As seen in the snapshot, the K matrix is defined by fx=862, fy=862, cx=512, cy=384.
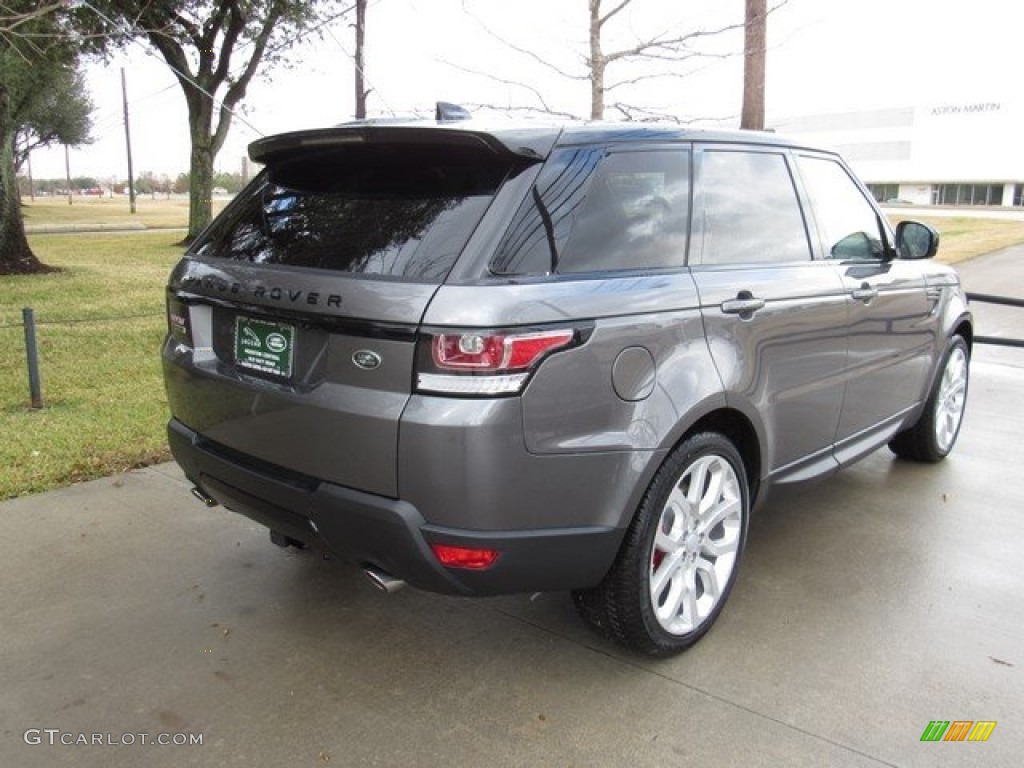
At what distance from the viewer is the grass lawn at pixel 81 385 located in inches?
196

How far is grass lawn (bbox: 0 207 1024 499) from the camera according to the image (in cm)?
500

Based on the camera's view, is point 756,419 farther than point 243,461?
Yes

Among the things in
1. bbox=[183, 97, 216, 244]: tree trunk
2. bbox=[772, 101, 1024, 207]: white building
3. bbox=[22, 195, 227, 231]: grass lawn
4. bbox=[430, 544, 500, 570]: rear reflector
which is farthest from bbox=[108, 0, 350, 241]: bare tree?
bbox=[772, 101, 1024, 207]: white building

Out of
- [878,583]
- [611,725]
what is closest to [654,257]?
[611,725]

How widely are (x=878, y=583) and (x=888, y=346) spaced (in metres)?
1.19

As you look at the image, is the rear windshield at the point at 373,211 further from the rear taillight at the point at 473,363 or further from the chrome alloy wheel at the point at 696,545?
the chrome alloy wheel at the point at 696,545

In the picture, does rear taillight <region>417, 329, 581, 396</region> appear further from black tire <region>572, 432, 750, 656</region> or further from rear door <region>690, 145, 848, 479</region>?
rear door <region>690, 145, 848, 479</region>

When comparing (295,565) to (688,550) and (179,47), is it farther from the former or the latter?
(179,47)

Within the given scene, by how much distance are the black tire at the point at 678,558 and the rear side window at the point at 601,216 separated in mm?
689

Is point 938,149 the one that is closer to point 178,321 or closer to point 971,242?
point 971,242

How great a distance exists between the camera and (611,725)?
8.85 ft

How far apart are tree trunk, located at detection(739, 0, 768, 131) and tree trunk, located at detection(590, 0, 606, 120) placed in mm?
1495

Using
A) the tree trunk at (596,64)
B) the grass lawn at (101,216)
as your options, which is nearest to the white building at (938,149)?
the grass lawn at (101,216)

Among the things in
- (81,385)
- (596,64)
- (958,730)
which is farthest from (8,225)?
(958,730)
